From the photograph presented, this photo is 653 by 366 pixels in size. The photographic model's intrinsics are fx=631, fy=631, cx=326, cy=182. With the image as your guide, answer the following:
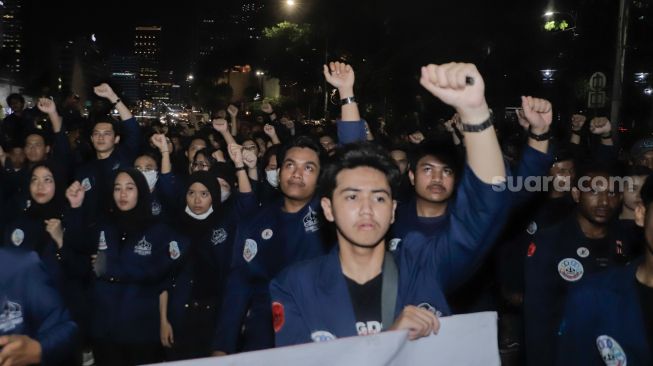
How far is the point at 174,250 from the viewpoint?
5.13m

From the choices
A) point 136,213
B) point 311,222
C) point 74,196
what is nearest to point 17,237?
point 74,196

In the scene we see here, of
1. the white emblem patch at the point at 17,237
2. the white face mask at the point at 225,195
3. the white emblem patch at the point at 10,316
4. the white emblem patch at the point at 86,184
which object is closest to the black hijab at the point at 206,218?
the white face mask at the point at 225,195

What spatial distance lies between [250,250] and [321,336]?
199cm

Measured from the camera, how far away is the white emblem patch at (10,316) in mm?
2975

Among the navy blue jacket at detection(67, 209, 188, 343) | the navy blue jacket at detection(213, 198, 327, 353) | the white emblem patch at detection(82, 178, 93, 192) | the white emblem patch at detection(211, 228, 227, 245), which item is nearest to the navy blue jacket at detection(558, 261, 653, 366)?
the navy blue jacket at detection(213, 198, 327, 353)

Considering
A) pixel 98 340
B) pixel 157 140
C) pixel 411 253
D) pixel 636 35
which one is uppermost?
pixel 636 35

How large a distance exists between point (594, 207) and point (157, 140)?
464 cm

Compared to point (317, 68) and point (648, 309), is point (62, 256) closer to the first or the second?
point (648, 309)

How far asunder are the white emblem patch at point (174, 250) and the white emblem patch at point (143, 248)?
6.8 inches

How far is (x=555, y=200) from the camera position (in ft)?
19.5

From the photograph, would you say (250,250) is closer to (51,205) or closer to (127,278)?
(127,278)

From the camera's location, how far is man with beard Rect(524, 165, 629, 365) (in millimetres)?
4363

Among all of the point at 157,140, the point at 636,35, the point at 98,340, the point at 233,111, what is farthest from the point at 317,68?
the point at 98,340

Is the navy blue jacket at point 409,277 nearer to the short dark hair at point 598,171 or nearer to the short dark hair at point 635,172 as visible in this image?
the short dark hair at point 598,171
